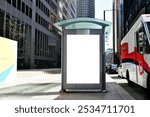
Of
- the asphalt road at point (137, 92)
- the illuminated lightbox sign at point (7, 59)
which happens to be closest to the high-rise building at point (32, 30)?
the illuminated lightbox sign at point (7, 59)

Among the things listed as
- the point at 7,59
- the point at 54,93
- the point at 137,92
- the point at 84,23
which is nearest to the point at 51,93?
the point at 54,93

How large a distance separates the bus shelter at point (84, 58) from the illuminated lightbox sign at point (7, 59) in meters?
5.90

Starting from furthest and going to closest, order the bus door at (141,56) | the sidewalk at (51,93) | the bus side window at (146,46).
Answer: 1. the sidewalk at (51,93)
2. the bus door at (141,56)
3. the bus side window at (146,46)

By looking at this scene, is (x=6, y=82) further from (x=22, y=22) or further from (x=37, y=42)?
(x=37, y=42)

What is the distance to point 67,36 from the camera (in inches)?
532

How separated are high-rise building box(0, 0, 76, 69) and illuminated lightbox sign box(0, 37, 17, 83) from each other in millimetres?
12215

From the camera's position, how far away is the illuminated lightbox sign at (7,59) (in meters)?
18.2

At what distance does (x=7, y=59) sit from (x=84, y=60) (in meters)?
7.39

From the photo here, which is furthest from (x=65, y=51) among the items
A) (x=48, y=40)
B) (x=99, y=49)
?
(x=48, y=40)

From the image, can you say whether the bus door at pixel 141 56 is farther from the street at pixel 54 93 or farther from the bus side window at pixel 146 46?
the street at pixel 54 93

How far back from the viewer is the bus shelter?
1345 centimetres

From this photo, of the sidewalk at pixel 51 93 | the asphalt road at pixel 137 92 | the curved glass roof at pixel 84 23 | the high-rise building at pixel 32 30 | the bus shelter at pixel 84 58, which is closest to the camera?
the sidewalk at pixel 51 93

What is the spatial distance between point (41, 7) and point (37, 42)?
32.5ft

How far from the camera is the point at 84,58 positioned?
13.5m
